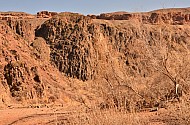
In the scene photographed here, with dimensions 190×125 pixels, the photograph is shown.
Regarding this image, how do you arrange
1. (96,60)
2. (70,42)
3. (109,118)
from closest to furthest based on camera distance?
(109,118), (96,60), (70,42)

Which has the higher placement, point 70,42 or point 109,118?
point 109,118

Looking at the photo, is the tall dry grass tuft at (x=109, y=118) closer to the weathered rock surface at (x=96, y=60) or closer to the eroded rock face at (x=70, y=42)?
the weathered rock surface at (x=96, y=60)

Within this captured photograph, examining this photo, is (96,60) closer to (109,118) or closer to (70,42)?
(109,118)

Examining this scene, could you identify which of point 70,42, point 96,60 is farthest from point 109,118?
point 70,42

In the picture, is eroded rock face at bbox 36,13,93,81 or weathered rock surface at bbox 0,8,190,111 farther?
eroded rock face at bbox 36,13,93,81

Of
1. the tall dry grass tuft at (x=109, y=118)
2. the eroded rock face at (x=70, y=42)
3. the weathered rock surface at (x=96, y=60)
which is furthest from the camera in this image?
the eroded rock face at (x=70, y=42)

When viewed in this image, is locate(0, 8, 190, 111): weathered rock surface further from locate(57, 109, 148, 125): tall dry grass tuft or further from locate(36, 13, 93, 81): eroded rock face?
locate(57, 109, 148, 125): tall dry grass tuft

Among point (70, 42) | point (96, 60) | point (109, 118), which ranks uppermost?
point (96, 60)

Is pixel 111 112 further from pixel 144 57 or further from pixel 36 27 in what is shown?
pixel 36 27

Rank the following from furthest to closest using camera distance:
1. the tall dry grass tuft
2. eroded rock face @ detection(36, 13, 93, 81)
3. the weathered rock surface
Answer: eroded rock face @ detection(36, 13, 93, 81) < the weathered rock surface < the tall dry grass tuft

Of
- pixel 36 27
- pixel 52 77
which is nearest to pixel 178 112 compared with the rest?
pixel 52 77

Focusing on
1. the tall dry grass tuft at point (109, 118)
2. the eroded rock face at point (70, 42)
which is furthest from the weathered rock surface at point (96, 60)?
the tall dry grass tuft at point (109, 118)

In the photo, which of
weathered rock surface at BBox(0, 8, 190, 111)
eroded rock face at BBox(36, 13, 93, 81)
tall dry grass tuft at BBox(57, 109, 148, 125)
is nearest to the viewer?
tall dry grass tuft at BBox(57, 109, 148, 125)

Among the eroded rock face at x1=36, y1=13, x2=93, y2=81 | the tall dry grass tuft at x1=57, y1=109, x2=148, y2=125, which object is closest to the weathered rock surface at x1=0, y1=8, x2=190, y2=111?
the eroded rock face at x1=36, y1=13, x2=93, y2=81
